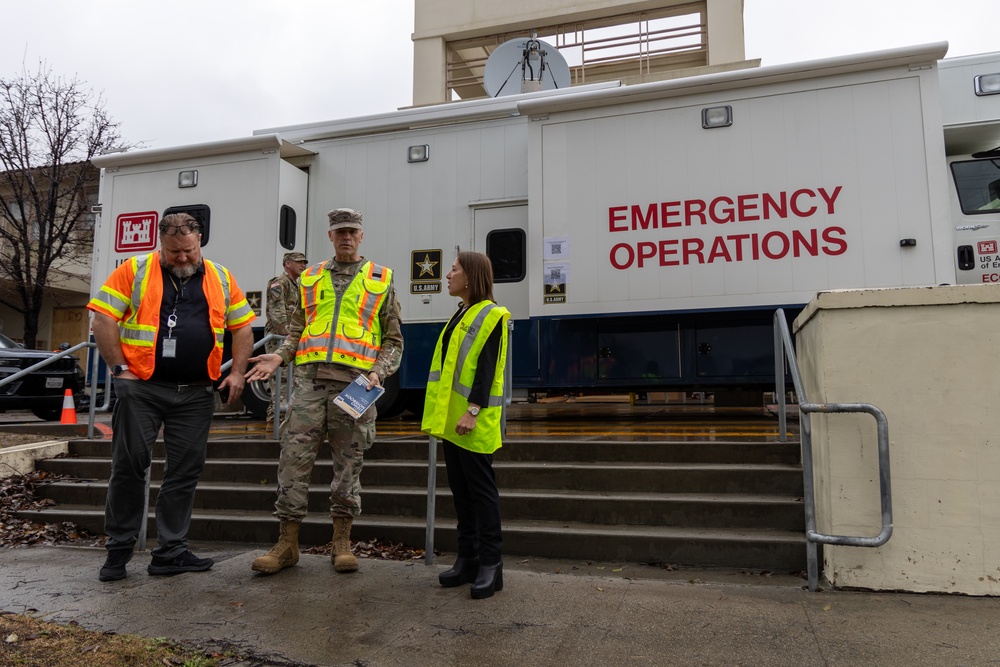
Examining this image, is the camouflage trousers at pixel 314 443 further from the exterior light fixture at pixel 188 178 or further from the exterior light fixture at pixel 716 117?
the exterior light fixture at pixel 188 178

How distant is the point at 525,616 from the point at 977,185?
235 inches

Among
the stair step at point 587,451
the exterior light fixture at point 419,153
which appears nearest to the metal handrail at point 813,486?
the stair step at point 587,451

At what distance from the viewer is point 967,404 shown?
3.60m

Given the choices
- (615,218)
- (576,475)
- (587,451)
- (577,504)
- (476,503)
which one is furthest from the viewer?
(615,218)

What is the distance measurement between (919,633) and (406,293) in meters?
5.82

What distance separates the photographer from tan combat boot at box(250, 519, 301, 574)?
3.91m

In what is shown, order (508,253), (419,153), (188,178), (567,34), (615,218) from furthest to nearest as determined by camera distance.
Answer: (567,34) → (188,178) → (419,153) → (508,253) → (615,218)

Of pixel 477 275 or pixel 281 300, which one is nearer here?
pixel 477 275

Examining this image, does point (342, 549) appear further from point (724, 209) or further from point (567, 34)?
point (567, 34)

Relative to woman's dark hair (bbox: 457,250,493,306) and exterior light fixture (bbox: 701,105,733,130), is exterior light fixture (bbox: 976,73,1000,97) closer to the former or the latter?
exterior light fixture (bbox: 701,105,733,130)

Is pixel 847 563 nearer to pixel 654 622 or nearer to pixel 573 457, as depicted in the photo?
pixel 654 622

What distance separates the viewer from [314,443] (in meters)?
4.05

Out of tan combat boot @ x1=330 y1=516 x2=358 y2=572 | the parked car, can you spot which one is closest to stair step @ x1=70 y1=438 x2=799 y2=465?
tan combat boot @ x1=330 y1=516 x2=358 y2=572

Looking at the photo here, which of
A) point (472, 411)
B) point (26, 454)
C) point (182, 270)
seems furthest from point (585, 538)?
point (26, 454)
